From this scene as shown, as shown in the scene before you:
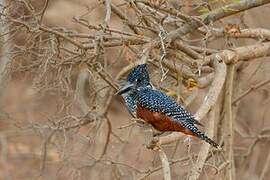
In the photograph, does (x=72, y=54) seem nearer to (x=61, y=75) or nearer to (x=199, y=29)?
(x=61, y=75)

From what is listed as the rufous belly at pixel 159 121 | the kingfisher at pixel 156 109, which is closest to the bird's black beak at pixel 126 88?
the kingfisher at pixel 156 109

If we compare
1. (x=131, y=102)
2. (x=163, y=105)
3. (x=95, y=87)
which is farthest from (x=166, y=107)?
(x=95, y=87)

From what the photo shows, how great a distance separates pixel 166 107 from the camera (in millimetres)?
4410

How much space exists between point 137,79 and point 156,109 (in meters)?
0.21

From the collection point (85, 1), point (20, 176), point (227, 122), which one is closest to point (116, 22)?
point (85, 1)

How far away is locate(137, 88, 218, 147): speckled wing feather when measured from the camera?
4363 millimetres

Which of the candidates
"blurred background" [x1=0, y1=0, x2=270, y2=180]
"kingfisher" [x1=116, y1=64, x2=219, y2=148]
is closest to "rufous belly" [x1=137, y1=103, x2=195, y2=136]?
"kingfisher" [x1=116, y1=64, x2=219, y2=148]

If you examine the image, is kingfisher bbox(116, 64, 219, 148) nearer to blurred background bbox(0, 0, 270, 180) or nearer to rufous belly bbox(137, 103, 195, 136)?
rufous belly bbox(137, 103, 195, 136)

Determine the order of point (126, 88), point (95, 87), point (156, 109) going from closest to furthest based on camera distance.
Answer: point (156, 109) < point (126, 88) < point (95, 87)

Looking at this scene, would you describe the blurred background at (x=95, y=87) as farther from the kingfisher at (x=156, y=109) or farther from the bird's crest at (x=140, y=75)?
the bird's crest at (x=140, y=75)

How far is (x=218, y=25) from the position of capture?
6648mm

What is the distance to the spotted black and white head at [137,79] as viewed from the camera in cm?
444

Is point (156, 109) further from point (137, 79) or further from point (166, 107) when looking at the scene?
point (137, 79)

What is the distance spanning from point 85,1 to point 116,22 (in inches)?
71.9
